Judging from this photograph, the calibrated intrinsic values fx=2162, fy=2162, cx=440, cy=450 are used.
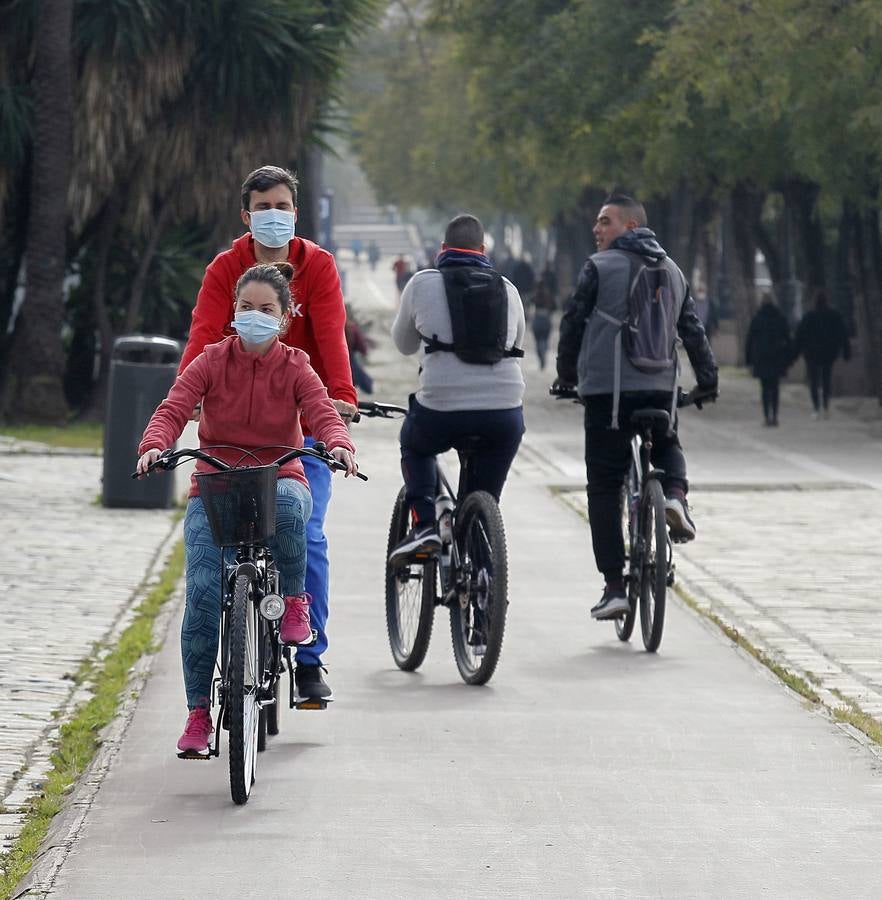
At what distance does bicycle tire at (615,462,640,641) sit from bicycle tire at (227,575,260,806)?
329 centimetres

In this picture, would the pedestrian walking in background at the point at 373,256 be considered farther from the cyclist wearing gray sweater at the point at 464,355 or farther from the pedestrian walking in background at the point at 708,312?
the cyclist wearing gray sweater at the point at 464,355

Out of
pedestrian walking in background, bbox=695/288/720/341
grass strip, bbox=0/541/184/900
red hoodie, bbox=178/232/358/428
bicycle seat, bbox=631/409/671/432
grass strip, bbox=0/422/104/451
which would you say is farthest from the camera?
pedestrian walking in background, bbox=695/288/720/341

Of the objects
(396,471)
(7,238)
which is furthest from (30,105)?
(396,471)

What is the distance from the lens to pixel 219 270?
281 inches

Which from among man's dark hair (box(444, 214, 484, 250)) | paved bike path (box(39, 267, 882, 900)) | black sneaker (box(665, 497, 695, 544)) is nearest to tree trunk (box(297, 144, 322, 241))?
black sneaker (box(665, 497, 695, 544))

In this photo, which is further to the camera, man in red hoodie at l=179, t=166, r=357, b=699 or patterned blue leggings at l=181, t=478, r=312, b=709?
man in red hoodie at l=179, t=166, r=357, b=699

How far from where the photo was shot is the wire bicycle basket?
606 cm

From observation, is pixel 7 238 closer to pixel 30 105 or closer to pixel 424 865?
pixel 30 105

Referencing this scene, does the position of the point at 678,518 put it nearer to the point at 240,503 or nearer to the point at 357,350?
the point at 240,503

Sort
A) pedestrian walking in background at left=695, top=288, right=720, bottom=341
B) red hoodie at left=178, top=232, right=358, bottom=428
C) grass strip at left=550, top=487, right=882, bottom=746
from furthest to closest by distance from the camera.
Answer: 1. pedestrian walking in background at left=695, top=288, right=720, bottom=341
2. grass strip at left=550, top=487, right=882, bottom=746
3. red hoodie at left=178, top=232, right=358, bottom=428

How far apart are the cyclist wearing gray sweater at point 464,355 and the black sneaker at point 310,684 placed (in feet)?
4.26

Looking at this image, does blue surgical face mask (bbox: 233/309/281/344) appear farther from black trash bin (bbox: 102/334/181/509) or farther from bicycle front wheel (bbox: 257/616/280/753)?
black trash bin (bbox: 102/334/181/509)

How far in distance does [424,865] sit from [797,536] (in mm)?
8659

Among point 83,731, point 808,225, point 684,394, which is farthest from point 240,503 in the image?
point 808,225
